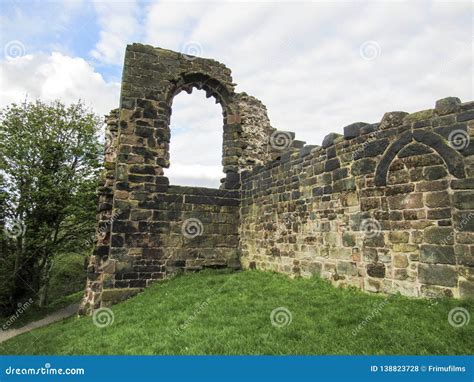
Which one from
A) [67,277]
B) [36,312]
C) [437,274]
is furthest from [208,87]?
[67,277]

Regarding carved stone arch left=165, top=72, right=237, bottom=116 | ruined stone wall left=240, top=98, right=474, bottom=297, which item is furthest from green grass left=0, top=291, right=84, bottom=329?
ruined stone wall left=240, top=98, right=474, bottom=297

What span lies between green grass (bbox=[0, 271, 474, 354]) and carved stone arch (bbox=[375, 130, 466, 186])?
7.40ft

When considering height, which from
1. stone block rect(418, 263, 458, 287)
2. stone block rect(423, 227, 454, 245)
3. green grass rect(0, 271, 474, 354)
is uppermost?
stone block rect(423, 227, 454, 245)

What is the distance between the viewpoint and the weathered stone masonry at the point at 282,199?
20.0 feet

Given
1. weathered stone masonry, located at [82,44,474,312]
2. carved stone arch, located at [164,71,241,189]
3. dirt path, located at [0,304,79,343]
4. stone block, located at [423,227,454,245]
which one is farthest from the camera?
dirt path, located at [0,304,79,343]

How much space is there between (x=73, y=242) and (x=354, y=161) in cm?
1641

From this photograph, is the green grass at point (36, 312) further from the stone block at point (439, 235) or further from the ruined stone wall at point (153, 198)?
the stone block at point (439, 235)

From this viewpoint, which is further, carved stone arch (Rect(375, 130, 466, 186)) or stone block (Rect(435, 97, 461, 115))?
stone block (Rect(435, 97, 461, 115))

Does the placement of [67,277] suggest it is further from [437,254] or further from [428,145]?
[428,145]

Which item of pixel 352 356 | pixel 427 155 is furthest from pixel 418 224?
pixel 352 356

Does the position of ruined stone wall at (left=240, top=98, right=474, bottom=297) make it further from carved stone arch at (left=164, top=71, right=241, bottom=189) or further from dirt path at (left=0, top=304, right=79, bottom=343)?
dirt path at (left=0, top=304, right=79, bottom=343)

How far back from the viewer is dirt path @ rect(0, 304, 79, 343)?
13.6m

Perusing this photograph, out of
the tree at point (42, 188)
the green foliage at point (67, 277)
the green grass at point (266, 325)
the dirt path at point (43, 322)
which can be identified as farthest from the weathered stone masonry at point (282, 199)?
the green foliage at point (67, 277)

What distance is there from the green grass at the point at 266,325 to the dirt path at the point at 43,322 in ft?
20.0
